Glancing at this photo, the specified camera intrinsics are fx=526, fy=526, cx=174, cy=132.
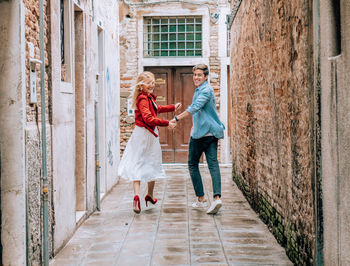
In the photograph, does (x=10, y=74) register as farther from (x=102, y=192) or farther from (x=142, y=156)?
(x=102, y=192)

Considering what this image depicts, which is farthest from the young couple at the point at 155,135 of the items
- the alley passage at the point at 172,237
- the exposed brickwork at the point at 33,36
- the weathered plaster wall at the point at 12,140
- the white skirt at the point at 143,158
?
the weathered plaster wall at the point at 12,140

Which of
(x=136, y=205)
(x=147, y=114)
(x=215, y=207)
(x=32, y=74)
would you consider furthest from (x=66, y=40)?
(x=215, y=207)

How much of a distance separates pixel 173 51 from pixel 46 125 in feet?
28.7

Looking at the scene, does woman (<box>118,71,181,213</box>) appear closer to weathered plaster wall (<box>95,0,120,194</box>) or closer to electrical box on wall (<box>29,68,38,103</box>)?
weathered plaster wall (<box>95,0,120,194</box>)

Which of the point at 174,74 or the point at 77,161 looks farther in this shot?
the point at 174,74

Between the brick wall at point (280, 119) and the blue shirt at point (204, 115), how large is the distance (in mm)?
558

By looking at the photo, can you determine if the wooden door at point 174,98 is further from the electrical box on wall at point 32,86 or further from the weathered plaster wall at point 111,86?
the electrical box on wall at point 32,86

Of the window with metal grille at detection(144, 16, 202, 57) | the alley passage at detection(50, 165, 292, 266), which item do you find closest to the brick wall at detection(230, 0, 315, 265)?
the alley passage at detection(50, 165, 292, 266)

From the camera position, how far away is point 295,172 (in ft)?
14.9

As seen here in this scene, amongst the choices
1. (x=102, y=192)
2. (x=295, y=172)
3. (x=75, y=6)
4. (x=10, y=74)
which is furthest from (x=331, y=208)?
(x=102, y=192)

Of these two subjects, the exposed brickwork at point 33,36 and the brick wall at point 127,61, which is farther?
the brick wall at point 127,61

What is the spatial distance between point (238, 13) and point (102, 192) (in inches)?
151

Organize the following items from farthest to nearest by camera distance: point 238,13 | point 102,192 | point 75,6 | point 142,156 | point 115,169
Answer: point 115,169 < point 238,13 < point 102,192 < point 142,156 < point 75,6

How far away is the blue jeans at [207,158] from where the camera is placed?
6.86 metres
